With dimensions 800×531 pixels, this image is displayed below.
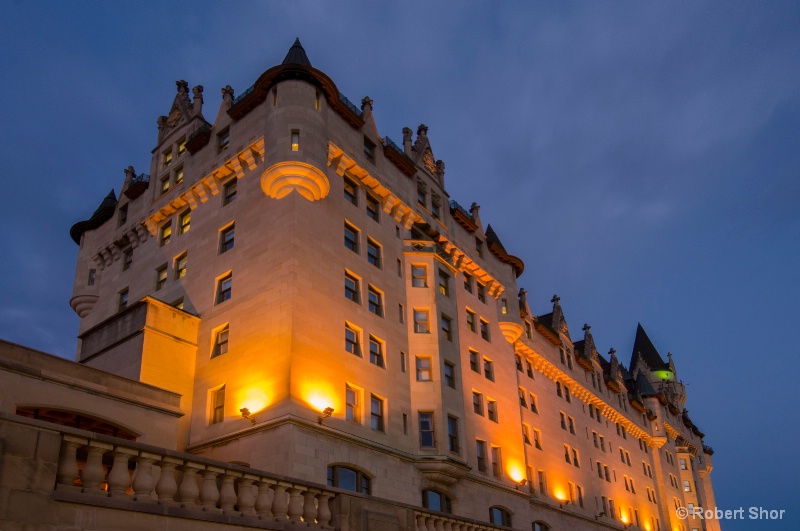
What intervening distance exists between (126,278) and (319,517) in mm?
31788

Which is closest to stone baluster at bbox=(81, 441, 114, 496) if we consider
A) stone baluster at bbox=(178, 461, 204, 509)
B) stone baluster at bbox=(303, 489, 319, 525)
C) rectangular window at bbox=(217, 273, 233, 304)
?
stone baluster at bbox=(178, 461, 204, 509)

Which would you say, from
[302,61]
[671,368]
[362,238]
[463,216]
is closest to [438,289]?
[362,238]

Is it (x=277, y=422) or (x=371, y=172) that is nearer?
(x=277, y=422)

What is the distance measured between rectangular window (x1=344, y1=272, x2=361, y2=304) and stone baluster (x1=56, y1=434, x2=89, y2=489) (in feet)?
80.5

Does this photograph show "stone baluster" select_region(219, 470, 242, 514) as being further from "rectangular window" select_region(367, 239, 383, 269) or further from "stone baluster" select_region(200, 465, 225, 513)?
"rectangular window" select_region(367, 239, 383, 269)

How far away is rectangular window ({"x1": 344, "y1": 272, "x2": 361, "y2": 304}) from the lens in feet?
119

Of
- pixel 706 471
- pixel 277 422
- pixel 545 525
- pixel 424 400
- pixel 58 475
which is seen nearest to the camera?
pixel 58 475

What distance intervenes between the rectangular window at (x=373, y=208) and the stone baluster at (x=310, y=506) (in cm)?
2583

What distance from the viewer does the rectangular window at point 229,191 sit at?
39375 millimetres

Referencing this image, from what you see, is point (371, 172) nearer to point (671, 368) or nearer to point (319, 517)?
point (319, 517)

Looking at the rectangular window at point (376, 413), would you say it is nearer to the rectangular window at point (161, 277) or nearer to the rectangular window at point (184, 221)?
the rectangular window at point (161, 277)

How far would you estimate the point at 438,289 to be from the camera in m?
42.3

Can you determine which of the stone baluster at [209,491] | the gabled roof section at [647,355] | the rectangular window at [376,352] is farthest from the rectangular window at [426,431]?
the gabled roof section at [647,355]

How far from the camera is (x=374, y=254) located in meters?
40.0
